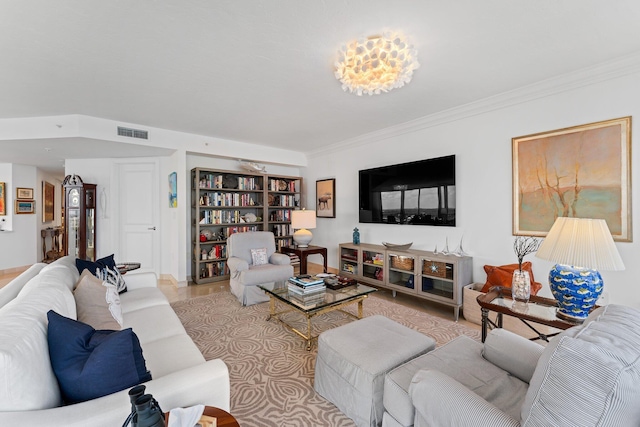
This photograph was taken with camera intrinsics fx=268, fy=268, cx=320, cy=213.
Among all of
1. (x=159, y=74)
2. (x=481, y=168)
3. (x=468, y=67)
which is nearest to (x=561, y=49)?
(x=468, y=67)

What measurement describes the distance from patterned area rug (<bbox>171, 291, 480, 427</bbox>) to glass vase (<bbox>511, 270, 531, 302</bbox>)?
33.4 inches

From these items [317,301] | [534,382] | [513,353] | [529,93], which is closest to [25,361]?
[534,382]

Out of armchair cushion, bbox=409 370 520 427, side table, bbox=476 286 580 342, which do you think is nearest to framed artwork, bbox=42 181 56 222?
armchair cushion, bbox=409 370 520 427

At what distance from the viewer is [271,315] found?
288 centimetres

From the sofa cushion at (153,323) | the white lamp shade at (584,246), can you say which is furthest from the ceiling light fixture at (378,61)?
the sofa cushion at (153,323)

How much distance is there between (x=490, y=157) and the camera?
10.3 feet

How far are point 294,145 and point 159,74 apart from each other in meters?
2.89

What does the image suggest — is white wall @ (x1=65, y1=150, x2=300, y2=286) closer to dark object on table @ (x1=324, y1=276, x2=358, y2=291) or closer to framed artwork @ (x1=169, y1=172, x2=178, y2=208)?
framed artwork @ (x1=169, y1=172, x2=178, y2=208)

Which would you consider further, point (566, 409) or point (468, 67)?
point (468, 67)

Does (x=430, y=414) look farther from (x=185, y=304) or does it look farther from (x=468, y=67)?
(x=185, y=304)

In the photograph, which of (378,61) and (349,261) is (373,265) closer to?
(349,261)

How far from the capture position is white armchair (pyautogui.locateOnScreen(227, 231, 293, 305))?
337 centimetres

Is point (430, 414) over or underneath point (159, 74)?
underneath

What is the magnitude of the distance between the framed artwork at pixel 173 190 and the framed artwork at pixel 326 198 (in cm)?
260
